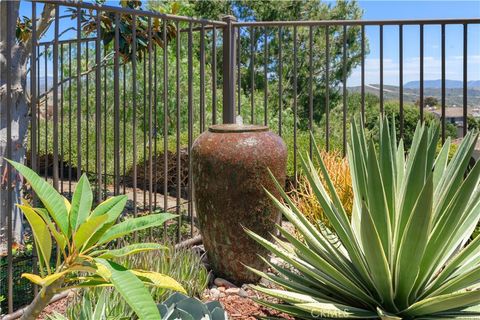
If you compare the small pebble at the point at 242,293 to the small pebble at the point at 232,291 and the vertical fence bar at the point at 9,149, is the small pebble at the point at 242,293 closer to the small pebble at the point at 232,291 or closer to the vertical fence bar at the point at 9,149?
the small pebble at the point at 232,291

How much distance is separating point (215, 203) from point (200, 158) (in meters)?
0.32

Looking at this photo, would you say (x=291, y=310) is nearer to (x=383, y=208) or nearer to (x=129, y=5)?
(x=383, y=208)

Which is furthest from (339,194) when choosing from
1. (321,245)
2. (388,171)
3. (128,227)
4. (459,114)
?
(459,114)

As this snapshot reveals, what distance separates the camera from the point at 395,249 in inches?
98.9

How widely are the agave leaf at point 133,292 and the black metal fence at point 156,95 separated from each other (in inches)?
60.1

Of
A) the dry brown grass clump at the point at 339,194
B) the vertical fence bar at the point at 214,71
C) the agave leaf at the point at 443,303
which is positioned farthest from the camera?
the vertical fence bar at the point at 214,71

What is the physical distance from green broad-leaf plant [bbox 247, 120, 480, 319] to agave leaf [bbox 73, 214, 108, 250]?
115cm

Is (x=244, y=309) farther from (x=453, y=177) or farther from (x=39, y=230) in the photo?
(x=39, y=230)

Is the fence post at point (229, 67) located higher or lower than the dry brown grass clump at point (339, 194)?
higher

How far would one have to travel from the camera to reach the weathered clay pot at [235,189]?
3.40 m

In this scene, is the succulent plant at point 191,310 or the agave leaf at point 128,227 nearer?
the agave leaf at point 128,227

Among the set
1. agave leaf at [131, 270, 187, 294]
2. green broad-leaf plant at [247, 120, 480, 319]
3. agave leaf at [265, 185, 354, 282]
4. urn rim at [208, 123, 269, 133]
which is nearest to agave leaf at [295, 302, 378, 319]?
green broad-leaf plant at [247, 120, 480, 319]

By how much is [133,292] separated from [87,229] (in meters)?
0.25

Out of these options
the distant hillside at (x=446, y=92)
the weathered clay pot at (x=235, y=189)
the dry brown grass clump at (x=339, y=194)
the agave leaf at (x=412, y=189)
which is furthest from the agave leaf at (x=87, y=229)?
the distant hillside at (x=446, y=92)
